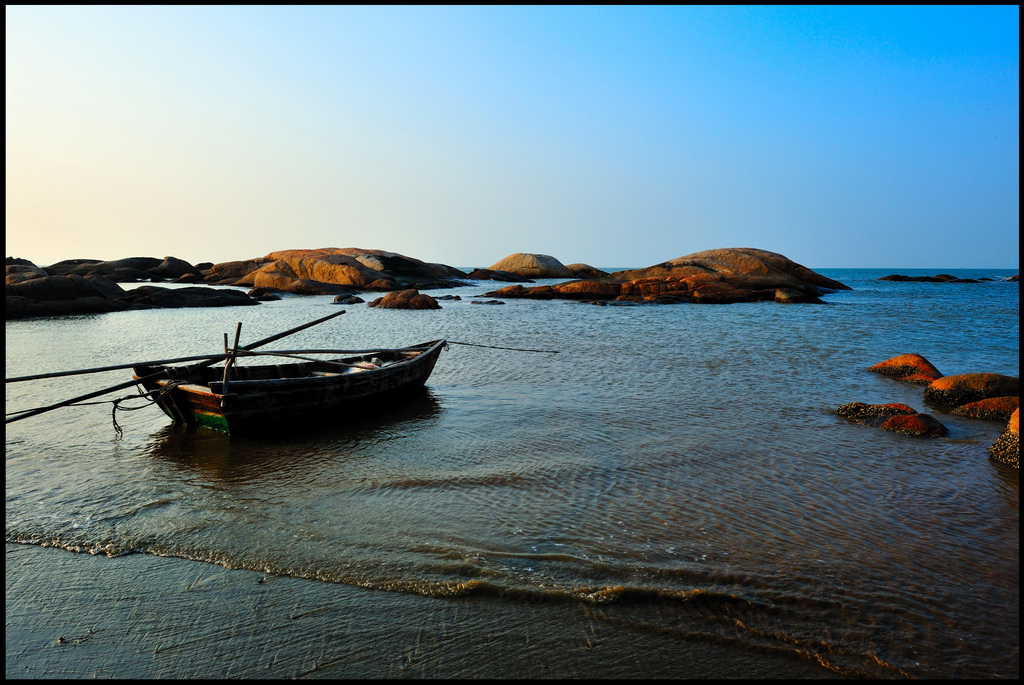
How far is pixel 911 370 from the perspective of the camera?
484 inches

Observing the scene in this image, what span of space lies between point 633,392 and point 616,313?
19159 millimetres

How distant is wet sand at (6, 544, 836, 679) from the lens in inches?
129

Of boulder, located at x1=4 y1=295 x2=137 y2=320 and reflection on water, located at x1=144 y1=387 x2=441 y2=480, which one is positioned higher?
boulder, located at x1=4 y1=295 x2=137 y2=320

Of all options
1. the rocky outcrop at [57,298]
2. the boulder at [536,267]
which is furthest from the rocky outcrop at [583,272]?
the rocky outcrop at [57,298]

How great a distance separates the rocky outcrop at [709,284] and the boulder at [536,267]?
67.2 feet

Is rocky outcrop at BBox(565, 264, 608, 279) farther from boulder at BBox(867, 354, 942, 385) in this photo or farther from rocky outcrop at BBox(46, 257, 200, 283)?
boulder at BBox(867, 354, 942, 385)

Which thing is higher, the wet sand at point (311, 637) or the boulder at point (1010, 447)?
the boulder at point (1010, 447)

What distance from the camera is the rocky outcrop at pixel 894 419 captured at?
26.7 feet

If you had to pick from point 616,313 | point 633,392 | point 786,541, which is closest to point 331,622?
point 786,541

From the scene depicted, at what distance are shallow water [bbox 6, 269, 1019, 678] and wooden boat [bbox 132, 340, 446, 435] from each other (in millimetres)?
297

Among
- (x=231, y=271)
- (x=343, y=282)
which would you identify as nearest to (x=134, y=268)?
(x=231, y=271)

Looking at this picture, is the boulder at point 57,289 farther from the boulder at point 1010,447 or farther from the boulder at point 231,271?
the boulder at point 1010,447

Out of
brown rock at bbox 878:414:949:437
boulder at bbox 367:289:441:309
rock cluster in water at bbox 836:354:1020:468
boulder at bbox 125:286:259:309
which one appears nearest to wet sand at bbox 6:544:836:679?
rock cluster in water at bbox 836:354:1020:468

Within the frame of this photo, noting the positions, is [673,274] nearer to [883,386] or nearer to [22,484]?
[883,386]
